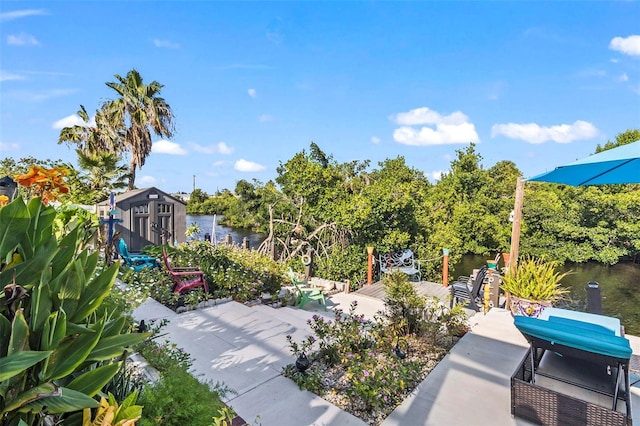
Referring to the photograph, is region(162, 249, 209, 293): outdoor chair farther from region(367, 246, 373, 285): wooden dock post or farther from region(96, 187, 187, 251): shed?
region(367, 246, 373, 285): wooden dock post

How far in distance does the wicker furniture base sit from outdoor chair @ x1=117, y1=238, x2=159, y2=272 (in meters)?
5.69

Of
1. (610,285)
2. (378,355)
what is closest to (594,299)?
(378,355)

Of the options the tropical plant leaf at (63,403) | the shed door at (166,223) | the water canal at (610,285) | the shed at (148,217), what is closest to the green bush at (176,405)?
the tropical plant leaf at (63,403)

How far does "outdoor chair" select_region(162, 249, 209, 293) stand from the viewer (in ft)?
16.4

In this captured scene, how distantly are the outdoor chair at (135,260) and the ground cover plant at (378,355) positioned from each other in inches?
151

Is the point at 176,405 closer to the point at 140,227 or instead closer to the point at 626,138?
the point at 140,227

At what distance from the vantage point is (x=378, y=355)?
3244 millimetres

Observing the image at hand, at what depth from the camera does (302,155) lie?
8383 mm

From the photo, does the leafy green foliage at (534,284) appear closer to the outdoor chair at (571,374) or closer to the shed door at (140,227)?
the outdoor chair at (571,374)

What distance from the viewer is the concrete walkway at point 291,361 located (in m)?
2.42

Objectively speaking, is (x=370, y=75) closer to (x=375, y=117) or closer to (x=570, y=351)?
(x=375, y=117)

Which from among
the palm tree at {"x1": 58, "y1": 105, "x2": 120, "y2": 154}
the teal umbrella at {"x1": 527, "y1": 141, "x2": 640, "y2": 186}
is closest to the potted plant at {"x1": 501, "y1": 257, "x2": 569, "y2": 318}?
the teal umbrella at {"x1": 527, "y1": 141, "x2": 640, "y2": 186}

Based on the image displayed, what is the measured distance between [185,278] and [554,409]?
482 centimetres

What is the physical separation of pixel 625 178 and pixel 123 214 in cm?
926
